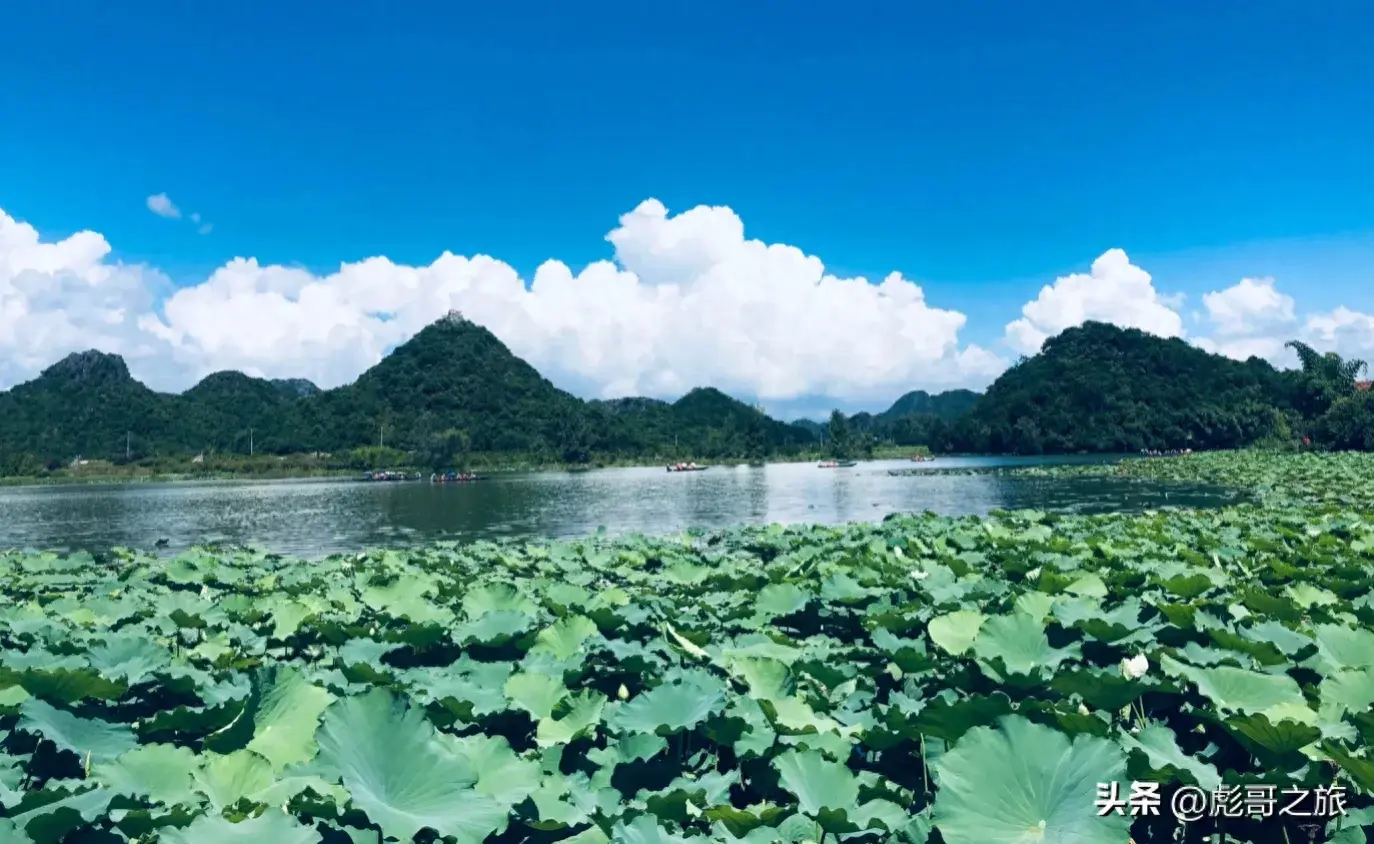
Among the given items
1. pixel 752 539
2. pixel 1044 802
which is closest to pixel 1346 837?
pixel 1044 802

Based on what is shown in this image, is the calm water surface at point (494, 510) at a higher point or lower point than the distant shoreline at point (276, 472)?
lower

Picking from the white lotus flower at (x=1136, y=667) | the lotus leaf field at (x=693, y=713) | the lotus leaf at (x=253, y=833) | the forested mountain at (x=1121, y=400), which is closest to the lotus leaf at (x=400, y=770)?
the lotus leaf field at (x=693, y=713)

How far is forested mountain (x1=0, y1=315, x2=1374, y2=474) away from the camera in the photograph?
7338cm

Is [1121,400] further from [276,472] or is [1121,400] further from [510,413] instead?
[276,472]

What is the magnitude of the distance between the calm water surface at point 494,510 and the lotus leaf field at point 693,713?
11962 mm

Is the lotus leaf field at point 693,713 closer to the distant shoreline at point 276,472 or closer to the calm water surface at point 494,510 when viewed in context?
the calm water surface at point 494,510

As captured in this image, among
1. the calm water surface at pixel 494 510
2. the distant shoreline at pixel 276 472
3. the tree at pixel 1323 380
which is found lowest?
the calm water surface at pixel 494 510

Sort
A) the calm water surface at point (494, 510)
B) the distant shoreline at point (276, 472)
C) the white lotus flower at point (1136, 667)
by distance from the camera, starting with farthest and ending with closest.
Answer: the distant shoreline at point (276, 472) < the calm water surface at point (494, 510) < the white lotus flower at point (1136, 667)

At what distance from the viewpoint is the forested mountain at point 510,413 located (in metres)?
73.4

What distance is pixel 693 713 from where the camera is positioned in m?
→ 2.34

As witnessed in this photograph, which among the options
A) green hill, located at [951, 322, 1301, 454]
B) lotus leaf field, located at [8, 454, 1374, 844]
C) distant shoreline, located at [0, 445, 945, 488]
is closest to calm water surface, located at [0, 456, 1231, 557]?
lotus leaf field, located at [8, 454, 1374, 844]

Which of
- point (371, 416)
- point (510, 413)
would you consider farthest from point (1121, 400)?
point (371, 416)

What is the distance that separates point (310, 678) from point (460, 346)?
10366cm

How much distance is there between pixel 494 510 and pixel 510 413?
67.8 m
